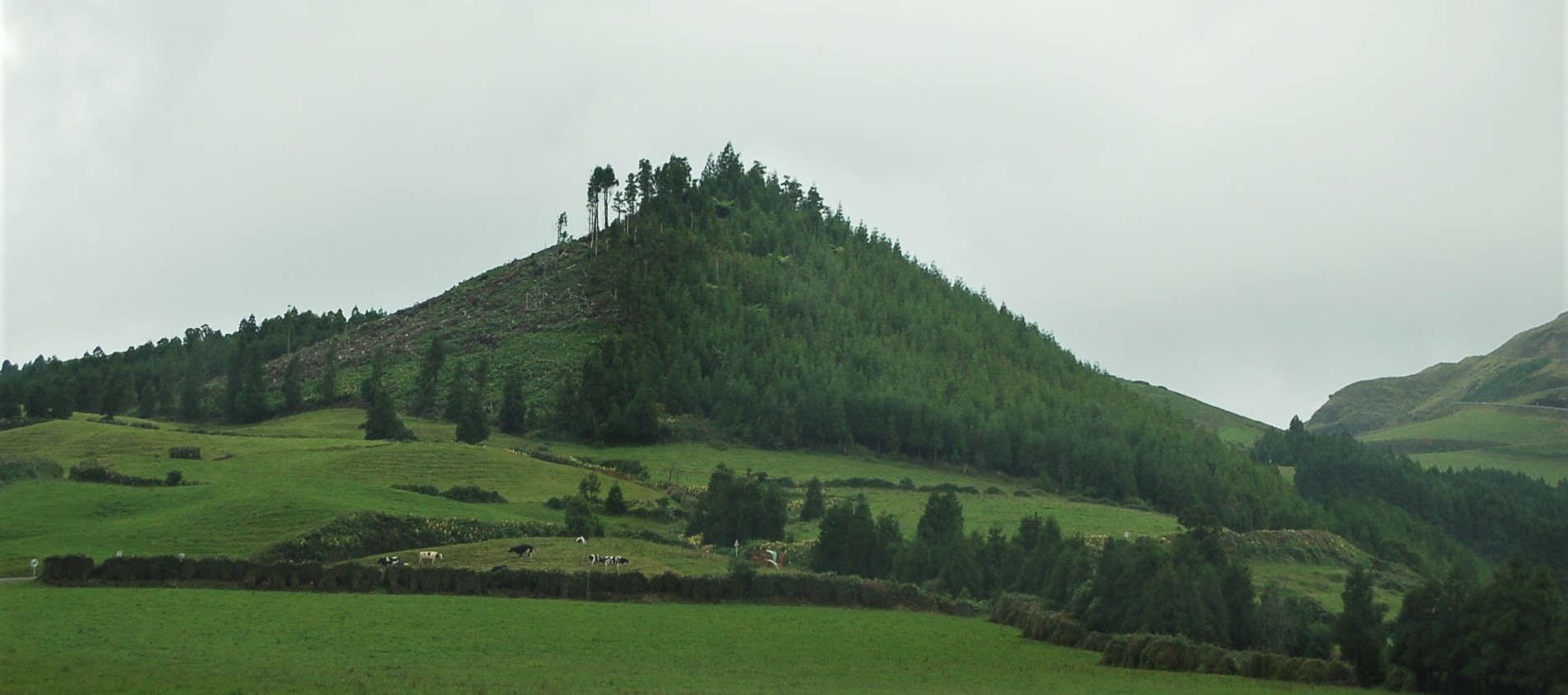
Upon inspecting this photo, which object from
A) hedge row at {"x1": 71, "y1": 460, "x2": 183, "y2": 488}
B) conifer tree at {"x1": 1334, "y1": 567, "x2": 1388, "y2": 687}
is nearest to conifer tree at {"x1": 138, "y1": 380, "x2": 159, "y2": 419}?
hedge row at {"x1": 71, "y1": 460, "x2": 183, "y2": 488}

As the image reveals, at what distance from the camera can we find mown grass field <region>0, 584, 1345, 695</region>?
1382 inches

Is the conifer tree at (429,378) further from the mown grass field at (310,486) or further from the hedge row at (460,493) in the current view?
the hedge row at (460,493)

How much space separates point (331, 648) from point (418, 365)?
125 m

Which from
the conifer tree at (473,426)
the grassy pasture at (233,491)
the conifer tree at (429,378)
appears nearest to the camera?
the grassy pasture at (233,491)

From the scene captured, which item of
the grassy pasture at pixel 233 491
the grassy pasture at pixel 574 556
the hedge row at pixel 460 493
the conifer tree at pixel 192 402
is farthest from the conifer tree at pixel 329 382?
the grassy pasture at pixel 574 556

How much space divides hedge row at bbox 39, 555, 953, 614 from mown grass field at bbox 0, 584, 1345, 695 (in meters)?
2.04

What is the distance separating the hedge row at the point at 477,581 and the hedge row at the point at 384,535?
31.2ft

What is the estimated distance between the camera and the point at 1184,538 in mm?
63938

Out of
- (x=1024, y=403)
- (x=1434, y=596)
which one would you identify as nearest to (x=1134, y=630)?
(x=1434, y=596)

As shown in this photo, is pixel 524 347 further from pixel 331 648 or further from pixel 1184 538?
pixel 331 648

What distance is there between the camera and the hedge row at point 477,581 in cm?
5612

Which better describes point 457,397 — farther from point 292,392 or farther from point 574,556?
point 574,556

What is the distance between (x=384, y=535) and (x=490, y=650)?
114 feet

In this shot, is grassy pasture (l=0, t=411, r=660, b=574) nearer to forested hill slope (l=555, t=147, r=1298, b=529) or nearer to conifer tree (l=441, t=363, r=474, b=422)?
conifer tree (l=441, t=363, r=474, b=422)
